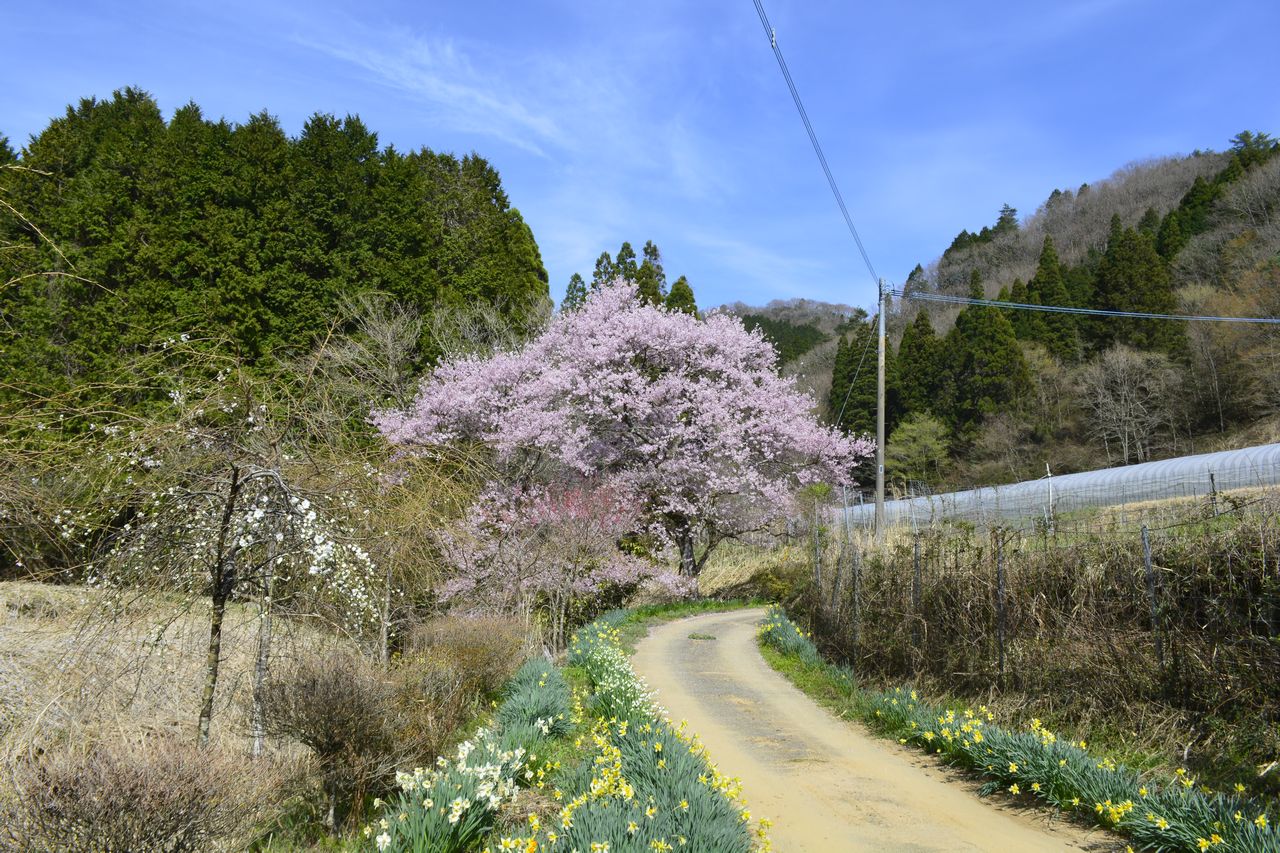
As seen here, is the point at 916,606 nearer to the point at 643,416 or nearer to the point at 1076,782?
the point at 1076,782

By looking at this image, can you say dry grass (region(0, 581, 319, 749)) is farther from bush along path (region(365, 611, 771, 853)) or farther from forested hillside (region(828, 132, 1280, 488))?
forested hillside (region(828, 132, 1280, 488))

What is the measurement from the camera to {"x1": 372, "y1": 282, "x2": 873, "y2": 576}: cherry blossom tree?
19.0m

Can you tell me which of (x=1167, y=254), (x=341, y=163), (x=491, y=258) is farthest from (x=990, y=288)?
(x=341, y=163)

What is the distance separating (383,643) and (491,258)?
21551mm

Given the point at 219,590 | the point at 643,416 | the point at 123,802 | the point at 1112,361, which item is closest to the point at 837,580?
the point at 643,416

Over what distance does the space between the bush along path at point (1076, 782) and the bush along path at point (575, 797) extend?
2276mm

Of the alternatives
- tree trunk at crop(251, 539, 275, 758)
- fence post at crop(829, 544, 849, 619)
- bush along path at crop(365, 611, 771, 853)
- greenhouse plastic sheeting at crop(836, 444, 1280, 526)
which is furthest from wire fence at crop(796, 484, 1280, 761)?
greenhouse plastic sheeting at crop(836, 444, 1280, 526)

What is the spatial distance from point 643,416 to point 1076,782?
574 inches

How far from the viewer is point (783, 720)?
9.21 meters

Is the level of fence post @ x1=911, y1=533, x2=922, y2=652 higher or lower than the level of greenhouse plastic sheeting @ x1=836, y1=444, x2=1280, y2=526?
lower

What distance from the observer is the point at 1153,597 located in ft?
22.8

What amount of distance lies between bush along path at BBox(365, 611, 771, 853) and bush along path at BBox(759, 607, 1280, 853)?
2276mm

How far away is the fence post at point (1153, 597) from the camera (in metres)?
6.84

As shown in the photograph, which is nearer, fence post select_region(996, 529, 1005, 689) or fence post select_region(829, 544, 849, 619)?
fence post select_region(996, 529, 1005, 689)
